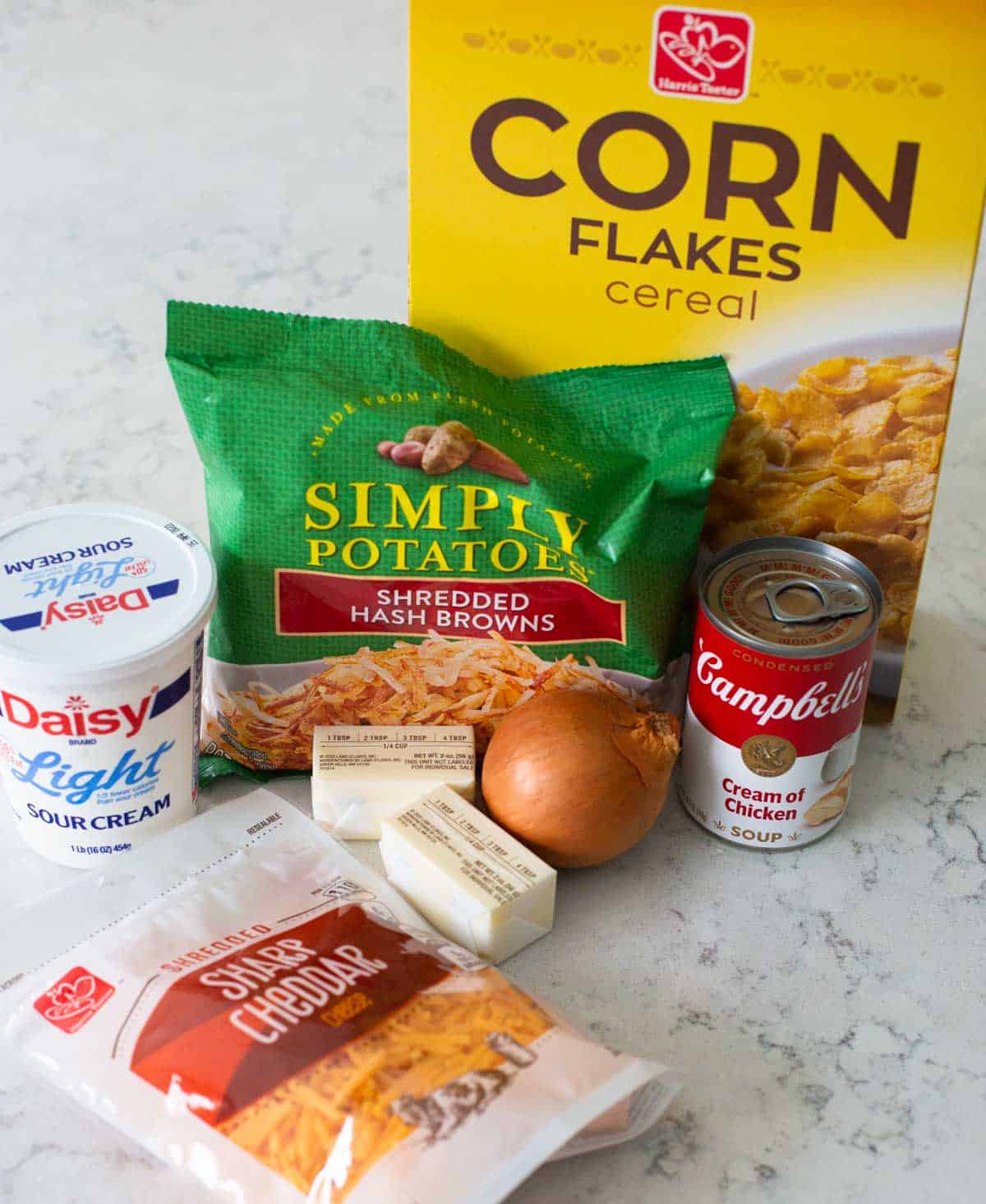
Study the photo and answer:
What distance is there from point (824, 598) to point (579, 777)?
23 cm

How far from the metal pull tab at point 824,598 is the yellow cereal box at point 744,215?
107 millimetres

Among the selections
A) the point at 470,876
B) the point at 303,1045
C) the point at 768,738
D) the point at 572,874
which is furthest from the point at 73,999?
the point at 768,738

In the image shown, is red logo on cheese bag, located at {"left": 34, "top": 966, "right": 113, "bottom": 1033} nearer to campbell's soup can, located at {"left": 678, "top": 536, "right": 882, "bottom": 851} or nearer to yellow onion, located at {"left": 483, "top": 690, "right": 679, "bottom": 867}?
yellow onion, located at {"left": 483, "top": 690, "right": 679, "bottom": 867}

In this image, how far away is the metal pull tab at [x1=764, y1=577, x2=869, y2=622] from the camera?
1221mm

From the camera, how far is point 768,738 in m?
1.23

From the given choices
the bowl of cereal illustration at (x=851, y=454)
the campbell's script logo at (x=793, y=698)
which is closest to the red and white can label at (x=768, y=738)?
the campbell's script logo at (x=793, y=698)

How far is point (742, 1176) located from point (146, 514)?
68 centimetres

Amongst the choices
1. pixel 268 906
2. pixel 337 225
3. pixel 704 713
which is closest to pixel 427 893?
pixel 268 906

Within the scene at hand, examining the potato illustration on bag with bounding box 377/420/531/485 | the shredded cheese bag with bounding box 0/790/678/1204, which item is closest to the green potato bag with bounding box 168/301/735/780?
the potato illustration on bag with bounding box 377/420/531/485

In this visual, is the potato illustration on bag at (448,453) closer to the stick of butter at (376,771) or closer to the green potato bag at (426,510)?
the green potato bag at (426,510)

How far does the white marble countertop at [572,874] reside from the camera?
110 centimetres

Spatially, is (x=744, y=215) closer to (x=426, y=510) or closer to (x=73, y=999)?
(x=426, y=510)

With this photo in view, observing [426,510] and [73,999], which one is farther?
[426,510]

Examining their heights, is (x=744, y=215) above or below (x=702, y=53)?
below
